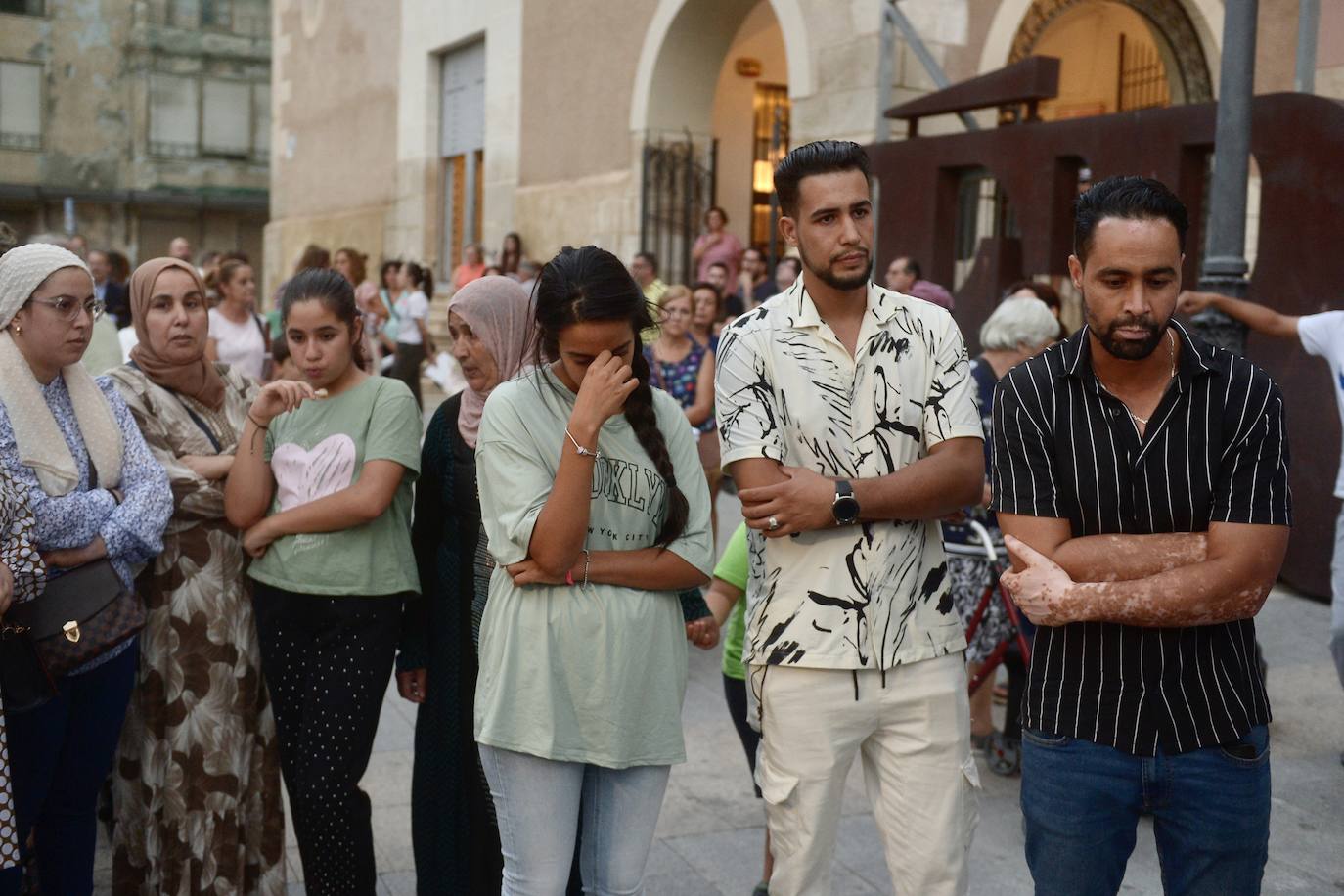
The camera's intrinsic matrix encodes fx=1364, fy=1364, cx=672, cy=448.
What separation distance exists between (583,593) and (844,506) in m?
0.61

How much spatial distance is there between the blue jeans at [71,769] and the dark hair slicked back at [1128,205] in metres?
2.65

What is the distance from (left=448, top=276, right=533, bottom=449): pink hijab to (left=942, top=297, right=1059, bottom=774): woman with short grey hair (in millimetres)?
2171

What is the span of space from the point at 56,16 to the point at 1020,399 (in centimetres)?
4012

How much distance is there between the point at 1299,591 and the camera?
7734 millimetres

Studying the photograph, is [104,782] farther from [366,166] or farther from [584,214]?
[366,166]

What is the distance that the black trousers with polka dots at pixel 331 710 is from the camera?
367 centimetres

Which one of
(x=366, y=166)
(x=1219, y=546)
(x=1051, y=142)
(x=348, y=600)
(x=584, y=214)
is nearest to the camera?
(x=1219, y=546)

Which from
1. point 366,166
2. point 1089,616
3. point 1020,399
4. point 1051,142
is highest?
point 366,166

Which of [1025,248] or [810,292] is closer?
[810,292]

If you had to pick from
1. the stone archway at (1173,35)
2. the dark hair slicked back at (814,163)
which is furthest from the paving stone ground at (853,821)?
the stone archway at (1173,35)

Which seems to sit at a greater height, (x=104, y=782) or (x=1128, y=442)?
(x=1128, y=442)

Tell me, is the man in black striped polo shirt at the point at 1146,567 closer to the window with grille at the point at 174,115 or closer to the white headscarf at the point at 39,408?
the white headscarf at the point at 39,408

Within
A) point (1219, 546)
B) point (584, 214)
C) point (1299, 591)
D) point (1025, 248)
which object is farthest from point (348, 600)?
point (584, 214)

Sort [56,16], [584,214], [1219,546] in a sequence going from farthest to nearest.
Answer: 1. [56,16]
2. [584,214]
3. [1219,546]
